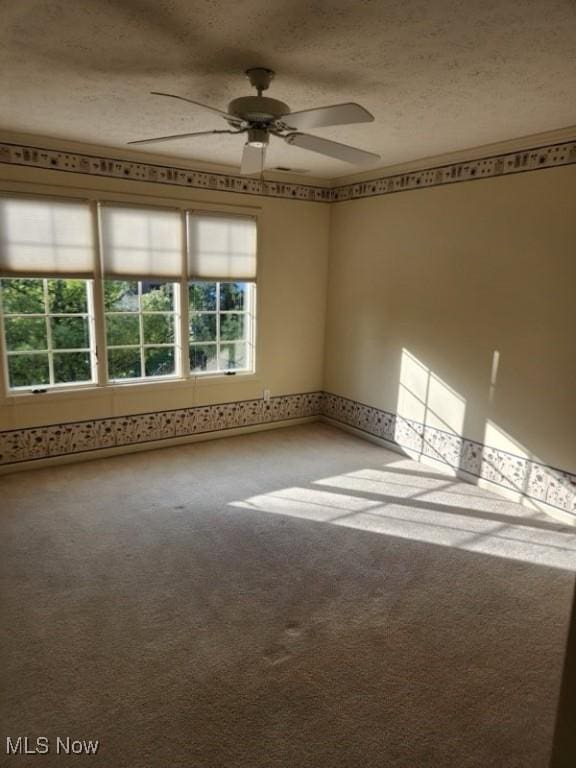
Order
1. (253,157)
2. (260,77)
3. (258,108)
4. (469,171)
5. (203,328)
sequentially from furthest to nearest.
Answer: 1. (203,328)
2. (469,171)
3. (253,157)
4. (260,77)
5. (258,108)

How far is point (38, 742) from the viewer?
1.86 m

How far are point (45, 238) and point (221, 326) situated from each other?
1.78 m

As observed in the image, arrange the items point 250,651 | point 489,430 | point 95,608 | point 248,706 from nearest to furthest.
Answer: point 248,706 < point 250,651 < point 95,608 < point 489,430

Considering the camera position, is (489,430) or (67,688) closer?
(67,688)

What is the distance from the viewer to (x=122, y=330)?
4.63 m

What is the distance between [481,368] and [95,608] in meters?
3.24

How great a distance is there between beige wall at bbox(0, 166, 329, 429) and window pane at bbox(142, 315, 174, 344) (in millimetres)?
425

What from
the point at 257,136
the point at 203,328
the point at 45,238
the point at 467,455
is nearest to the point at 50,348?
the point at 45,238

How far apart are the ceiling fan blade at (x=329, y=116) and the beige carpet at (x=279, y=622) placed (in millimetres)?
2364

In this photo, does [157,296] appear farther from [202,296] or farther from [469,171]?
[469,171]

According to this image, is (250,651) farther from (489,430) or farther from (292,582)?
(489,430)

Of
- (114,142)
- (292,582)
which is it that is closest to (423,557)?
(292,582)

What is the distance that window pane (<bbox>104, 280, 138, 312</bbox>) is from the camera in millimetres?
4504

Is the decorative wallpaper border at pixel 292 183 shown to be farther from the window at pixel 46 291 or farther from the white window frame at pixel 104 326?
the window at pixel 46 291
